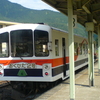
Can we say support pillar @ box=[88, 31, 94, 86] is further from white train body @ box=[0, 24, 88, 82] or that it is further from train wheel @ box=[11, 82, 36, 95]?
train wheel @ box=[11, 82, 36, 95]

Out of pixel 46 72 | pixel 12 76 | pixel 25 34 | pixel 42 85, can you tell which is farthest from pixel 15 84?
pixel 25 34

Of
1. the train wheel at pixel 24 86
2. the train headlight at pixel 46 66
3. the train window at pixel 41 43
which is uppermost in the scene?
the train window at pixel 41 43

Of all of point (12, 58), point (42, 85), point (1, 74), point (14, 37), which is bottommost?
point (42, 85)

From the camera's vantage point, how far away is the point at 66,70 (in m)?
9.41

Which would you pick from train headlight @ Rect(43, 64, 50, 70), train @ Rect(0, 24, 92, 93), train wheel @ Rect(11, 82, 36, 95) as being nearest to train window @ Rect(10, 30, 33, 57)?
train @ Rect(0, 24, 92, 93)

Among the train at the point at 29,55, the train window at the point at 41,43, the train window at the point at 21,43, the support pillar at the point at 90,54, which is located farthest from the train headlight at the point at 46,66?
the support pillar at the point at 90,54

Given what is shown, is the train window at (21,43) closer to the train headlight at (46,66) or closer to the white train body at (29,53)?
the white train body at (29,53)

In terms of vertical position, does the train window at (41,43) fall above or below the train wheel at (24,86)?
above

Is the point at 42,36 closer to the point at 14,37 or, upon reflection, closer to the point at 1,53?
the point at 14,37

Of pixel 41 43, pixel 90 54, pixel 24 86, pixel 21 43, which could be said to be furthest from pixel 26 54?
pixel 90 54

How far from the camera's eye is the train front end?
23.9 feet

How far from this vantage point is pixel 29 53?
745cm

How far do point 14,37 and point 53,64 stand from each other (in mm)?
1858

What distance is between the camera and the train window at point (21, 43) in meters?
7.51
